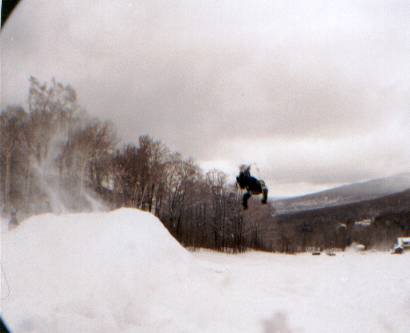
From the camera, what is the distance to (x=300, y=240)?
315cm

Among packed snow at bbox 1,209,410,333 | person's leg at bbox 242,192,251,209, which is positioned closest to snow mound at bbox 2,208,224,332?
packed snow at bbox 1,209,410,333

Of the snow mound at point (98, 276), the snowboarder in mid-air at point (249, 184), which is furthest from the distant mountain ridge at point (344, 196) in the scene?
the snow mound at point (98, 276)

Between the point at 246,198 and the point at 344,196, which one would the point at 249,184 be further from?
the point at 344,196

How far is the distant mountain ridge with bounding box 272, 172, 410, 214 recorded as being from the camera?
2.54 m

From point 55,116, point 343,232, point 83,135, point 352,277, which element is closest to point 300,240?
point 343,232

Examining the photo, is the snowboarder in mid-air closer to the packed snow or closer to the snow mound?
the packed snow

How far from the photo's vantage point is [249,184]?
2.50 m

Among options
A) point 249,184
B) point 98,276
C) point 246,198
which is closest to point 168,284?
point 98,276

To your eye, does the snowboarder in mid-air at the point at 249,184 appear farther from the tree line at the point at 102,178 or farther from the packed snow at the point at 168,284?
the packed snow at the point at 168,284

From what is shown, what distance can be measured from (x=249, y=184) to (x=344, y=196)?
3.17 feet

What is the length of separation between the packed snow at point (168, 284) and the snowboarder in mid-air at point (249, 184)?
84 cm

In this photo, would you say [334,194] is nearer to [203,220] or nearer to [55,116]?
[203,220]

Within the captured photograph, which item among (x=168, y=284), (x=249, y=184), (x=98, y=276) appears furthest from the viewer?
(x=168, y=284)

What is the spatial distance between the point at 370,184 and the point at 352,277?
1.16 meters
